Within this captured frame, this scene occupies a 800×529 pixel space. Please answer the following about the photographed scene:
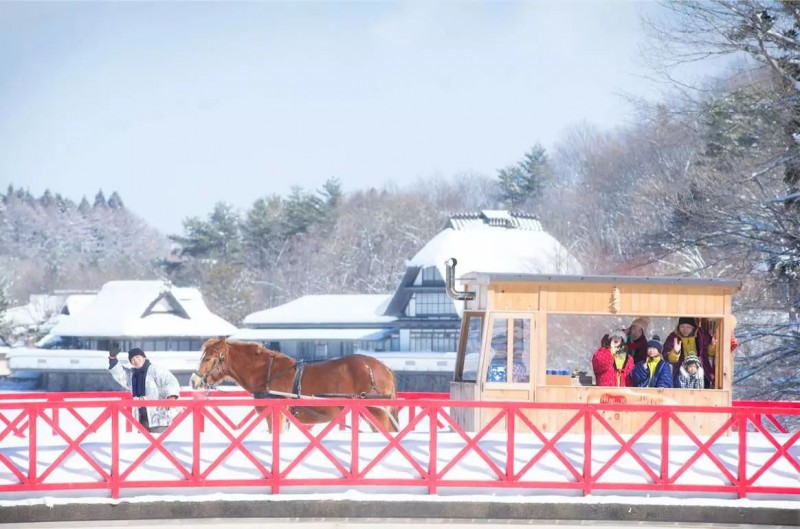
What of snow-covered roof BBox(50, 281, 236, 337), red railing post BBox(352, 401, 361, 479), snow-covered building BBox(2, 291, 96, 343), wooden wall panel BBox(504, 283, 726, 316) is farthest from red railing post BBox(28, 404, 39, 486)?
snow-covered building BBox(2, 291, 96, 343)

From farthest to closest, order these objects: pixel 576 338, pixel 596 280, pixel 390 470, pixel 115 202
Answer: pixel 115 202
pixel 576 338
pixel 596 280
pixel 390 470

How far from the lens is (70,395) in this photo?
17875mm

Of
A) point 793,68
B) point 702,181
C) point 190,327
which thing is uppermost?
point 793,68

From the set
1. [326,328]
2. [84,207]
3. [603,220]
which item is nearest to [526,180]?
[603,220]

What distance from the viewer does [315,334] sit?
199ft

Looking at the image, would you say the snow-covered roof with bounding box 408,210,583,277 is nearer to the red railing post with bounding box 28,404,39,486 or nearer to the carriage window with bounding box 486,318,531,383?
the carriage window with bounding box 486,318,531,383

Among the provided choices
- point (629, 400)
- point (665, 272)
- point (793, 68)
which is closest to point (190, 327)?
point (665, 272)

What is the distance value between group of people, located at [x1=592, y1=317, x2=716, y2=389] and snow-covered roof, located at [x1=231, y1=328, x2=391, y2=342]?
42046mm

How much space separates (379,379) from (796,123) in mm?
10716

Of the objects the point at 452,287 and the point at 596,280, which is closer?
the point at 596,280

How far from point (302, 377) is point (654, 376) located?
16.1 ft

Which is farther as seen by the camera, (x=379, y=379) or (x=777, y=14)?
(x=777, y=14)

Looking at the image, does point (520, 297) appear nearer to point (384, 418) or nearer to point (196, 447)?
point (384, 418)

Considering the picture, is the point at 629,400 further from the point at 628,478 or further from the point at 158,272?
the point at 158,272
